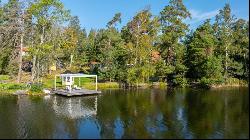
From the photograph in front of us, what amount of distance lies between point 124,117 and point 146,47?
31.2m

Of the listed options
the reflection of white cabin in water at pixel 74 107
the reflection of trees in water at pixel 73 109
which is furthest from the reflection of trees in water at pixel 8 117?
the reflection of white cabin in water at pixel 74 107

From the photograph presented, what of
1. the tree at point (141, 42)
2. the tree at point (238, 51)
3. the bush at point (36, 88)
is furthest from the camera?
the tree at point (238, 51)

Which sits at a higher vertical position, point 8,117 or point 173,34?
point 173,34

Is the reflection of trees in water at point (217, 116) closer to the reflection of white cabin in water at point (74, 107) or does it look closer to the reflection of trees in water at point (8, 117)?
the reflection of white cabin in water at point (74, 107)

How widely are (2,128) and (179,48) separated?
4530 centimetres

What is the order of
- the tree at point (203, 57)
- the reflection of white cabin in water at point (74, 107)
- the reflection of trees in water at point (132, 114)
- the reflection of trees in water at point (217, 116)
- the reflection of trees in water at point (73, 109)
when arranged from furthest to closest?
the tree at point (203, 57), the reflection of white cabin in water at point (74, 107), the reflection of trees in water at point (73, 109), the reflection of trees in water at point (132, 114), the reflection of trees in water at point (217, 116)

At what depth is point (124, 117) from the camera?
112ft

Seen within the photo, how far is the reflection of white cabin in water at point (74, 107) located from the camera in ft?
118

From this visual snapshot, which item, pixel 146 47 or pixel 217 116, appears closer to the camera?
pixel 217 116

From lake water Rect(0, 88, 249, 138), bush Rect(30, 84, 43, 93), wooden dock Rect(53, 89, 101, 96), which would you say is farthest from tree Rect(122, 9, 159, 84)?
bush Rect(30, 84, 43, 93)

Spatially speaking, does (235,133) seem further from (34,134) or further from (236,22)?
(236,22)

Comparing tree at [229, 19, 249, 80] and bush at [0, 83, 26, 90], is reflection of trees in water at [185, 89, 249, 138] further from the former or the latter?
bush at [0, 83, 26, 90]

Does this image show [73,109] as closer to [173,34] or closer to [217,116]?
[217,116]

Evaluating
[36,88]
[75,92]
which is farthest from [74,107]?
[36,88]
